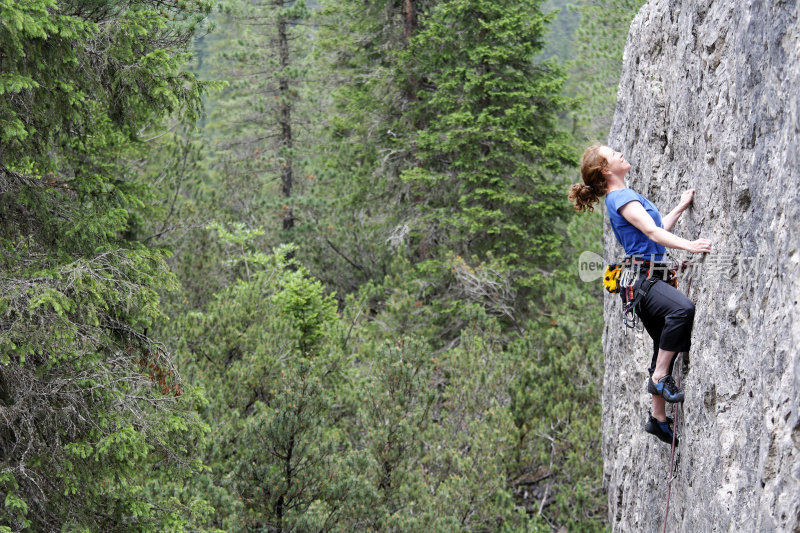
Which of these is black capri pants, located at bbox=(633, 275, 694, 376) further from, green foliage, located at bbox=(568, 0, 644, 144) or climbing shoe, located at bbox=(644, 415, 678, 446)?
green foliage, located at bbox=(568, 0, 644, 144)

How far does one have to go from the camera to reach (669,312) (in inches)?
188

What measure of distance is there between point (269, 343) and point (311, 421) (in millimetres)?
1699

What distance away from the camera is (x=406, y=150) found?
15836 millimetres

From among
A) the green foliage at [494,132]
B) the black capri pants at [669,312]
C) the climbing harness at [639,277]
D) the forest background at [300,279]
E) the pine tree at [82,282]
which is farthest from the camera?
the green foliage at [494,132]

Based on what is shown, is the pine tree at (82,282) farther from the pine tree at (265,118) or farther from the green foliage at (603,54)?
the green foliage at (603,54)

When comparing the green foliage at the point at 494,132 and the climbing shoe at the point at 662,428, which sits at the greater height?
the green foliage at the point at 494,132

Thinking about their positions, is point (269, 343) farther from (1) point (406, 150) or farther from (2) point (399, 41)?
(2) point (399, 41)

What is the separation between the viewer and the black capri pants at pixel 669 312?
15.5 feet

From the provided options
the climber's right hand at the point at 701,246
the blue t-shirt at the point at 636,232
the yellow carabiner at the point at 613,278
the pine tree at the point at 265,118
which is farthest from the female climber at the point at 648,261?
the pine tree at the point at 265,118

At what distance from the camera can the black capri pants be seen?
186 inches

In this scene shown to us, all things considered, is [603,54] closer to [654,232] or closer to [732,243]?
[654,232]

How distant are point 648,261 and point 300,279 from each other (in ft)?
23.6

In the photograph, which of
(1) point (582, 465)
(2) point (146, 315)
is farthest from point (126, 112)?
(1) point (582, 465)

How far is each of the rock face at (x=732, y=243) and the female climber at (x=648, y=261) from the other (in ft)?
0.48
